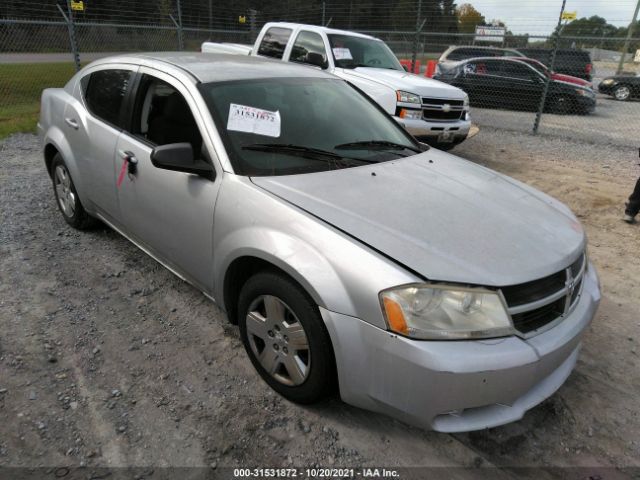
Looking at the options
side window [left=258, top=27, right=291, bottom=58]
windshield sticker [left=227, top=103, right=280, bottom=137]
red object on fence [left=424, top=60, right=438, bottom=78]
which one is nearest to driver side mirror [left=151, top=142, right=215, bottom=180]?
windshield sticker [left=227, top=103, right=280, bottom=137]

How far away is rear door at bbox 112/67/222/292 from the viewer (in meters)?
2.65

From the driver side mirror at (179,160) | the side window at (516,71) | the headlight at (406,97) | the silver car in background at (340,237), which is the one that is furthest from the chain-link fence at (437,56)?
the driver side mirror at (179,160)

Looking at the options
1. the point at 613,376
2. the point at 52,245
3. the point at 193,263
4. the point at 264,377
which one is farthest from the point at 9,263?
the point at 613,376

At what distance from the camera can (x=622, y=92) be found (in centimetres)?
1667

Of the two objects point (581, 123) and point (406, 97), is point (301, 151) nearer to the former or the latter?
point (406, 97)

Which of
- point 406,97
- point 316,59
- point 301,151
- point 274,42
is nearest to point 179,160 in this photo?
point 301,151

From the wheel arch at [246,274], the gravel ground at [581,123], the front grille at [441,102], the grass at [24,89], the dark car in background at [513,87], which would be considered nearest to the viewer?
the wheel arch at [246,274]

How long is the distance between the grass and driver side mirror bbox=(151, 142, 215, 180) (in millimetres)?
7182

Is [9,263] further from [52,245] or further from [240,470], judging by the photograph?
[240,470]

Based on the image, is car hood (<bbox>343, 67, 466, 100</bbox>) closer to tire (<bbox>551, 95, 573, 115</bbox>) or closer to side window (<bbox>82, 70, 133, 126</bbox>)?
side window (<bbox>82, 70, 133, 126</bbox>)

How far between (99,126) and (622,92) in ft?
60.9

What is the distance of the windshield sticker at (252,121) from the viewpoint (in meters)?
2.68

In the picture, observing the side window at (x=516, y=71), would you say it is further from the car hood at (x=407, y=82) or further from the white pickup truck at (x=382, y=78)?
the car hood at (x=407, y=82)

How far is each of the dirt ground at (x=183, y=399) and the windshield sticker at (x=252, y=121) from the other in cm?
129
